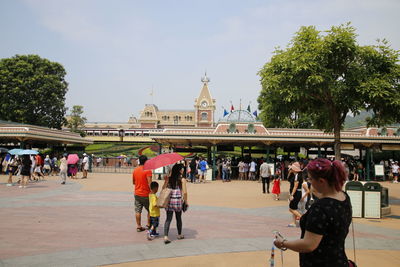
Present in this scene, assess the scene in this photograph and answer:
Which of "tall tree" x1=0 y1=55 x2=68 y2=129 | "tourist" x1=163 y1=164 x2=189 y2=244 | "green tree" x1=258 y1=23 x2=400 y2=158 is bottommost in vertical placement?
"tourist" x1=163 y1=164 x2=189 y2=244

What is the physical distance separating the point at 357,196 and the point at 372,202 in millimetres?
430

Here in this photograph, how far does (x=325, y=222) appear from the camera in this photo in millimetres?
2518

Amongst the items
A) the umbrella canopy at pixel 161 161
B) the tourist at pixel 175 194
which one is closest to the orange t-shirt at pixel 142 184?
the tourist at pixel 175 194

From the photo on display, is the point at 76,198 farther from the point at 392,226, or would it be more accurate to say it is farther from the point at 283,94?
the point at 392,226

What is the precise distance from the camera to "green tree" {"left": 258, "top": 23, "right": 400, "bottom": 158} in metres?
12.7

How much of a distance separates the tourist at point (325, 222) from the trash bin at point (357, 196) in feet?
27.3

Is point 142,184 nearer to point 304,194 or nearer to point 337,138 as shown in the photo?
point 304,194

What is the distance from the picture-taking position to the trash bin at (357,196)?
10117 millimetres

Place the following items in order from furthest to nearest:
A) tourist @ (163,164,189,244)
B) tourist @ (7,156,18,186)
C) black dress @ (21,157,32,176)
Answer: tourist @ (7,156,18,186)
black dress @ (21,157,32,176)
tourist @ (163,164,189,244)

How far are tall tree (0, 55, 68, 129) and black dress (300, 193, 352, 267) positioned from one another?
145 ft

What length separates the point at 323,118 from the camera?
16641 millimetres

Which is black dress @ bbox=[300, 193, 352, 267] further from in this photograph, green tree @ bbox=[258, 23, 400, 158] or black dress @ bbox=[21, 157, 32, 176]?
black dress @ bbox=[21, 157, 32, 176]

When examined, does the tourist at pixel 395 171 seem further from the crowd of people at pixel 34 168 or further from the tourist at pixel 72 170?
the tourist at pixel 72 170

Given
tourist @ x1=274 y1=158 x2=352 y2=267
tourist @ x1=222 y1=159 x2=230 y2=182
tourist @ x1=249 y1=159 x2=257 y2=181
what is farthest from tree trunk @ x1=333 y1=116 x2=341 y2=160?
tourist @ x1=274 y1=158 x2=352 y2=267
